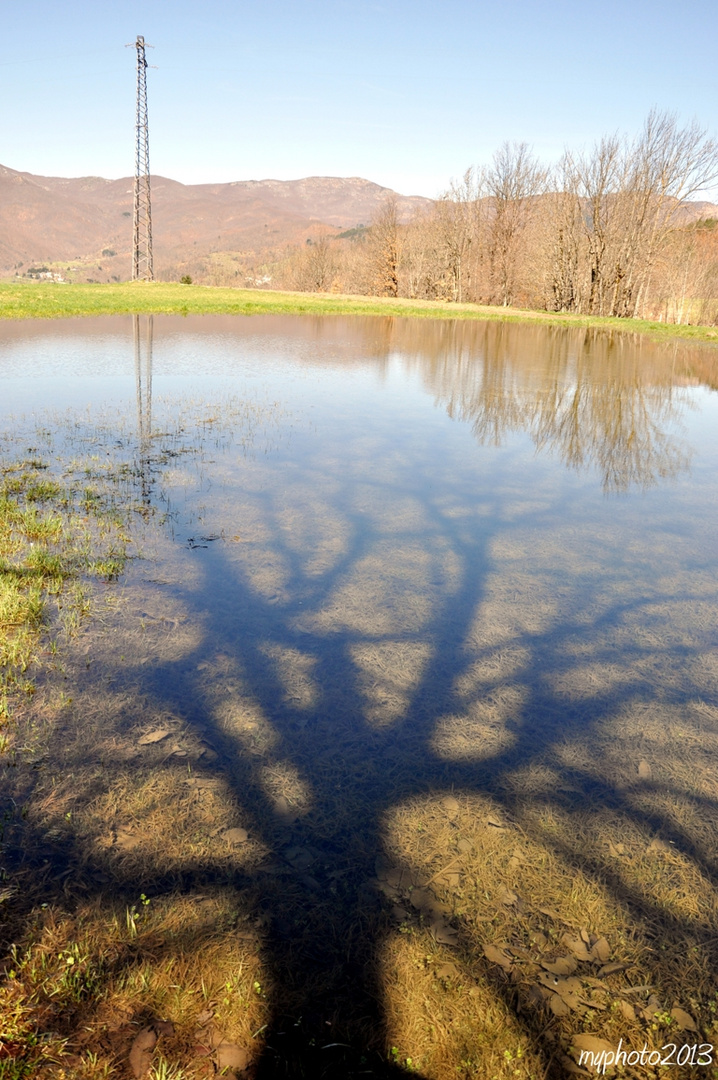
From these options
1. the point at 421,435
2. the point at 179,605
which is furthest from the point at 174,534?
the point at 421,435

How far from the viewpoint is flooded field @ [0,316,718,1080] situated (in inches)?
87.2

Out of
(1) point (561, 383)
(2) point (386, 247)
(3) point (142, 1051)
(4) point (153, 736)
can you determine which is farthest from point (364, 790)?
(2) point (386, 247)

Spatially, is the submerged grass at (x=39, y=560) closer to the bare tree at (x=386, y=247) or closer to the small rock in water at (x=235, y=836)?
the small rock in water at (x=235, y=836)

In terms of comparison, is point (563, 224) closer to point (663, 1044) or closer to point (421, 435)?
point (421, 435)

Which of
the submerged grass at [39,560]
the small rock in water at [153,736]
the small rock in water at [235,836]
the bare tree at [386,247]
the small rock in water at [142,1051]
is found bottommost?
the small rock in water at [235,836]

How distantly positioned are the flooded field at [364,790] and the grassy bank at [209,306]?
24.0 meters

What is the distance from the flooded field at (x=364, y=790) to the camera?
2215 millimetres

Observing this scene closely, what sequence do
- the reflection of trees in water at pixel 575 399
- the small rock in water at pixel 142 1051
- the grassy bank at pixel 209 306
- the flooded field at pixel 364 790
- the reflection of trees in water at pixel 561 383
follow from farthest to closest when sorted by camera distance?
the grassy bank at pixel 209 306
the reflection of trees in water at pixel 561 383
the reflection of trees in water at pixel 575 399
the flooded field at pixel 364 790
the small rock in water at pixel 142 1051

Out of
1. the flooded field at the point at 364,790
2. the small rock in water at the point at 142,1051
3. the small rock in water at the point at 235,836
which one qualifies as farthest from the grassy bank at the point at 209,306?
the small rock in water at the point at 142,1051

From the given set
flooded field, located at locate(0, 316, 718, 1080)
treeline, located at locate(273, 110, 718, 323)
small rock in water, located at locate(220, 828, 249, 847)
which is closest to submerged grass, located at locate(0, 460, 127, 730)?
flooded field, located at locate(0, 316, 718, 1080)

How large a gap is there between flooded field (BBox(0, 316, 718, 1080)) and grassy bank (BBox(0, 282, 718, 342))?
2400 centimetres

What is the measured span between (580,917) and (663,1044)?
0.50 meters

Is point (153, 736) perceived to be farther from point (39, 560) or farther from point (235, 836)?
point (39, 560)

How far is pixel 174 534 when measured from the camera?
21.6ft
